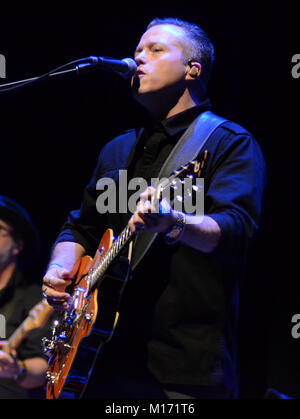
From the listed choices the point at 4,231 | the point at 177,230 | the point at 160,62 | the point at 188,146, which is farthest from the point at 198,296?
the point at 4,231

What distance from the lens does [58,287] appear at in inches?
89.9

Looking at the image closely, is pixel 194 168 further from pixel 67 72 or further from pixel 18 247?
pixel 18 247

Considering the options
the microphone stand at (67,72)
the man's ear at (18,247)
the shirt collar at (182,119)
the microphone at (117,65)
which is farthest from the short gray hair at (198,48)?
the man's ear at (18,247)

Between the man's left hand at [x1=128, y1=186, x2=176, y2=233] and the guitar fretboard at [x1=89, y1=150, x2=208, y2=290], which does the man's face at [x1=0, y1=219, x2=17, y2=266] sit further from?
the man's left hand at [x1=128, y1=186, x2=176, y2=233]

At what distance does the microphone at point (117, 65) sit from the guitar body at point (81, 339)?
0.71 m

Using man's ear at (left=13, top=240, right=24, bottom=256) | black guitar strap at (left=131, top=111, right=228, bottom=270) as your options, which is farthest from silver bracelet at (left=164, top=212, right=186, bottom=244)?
man's ear at (left=13, top=240, right=24, bottom=256)

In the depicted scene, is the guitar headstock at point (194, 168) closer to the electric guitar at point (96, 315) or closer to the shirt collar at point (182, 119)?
the electric guitar at point (96, 315)

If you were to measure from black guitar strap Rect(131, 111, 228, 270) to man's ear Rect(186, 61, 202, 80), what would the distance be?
0.29m

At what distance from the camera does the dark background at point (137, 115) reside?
127 inches

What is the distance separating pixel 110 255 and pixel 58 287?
1.40 feet

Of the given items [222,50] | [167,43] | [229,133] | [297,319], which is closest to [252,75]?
[222,50]

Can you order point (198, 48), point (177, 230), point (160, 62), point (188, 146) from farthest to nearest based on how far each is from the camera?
point (198, 48) < point (160, 62) < point (188, 146) < point (177, 230)

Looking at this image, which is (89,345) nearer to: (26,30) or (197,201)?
(197,201)

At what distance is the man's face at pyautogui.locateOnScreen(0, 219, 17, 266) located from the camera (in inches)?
153
